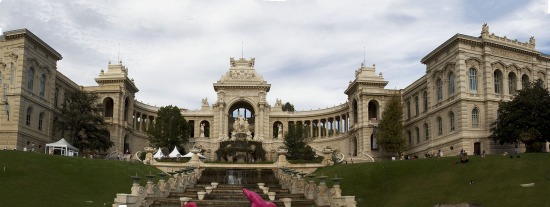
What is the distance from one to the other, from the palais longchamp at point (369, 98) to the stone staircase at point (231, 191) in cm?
2261

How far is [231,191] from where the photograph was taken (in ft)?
157

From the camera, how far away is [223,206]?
38.2 meters

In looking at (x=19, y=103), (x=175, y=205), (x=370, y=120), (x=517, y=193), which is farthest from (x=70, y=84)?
(x=517, y=193)

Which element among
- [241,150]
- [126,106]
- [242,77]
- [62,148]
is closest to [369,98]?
[241,150]

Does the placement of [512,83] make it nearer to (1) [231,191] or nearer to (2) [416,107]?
(2) [416,107]

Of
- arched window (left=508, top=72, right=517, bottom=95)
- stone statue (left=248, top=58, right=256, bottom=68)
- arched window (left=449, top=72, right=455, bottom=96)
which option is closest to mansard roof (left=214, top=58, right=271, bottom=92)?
stone statue (left=248, top=58, right=256, bottom=68)

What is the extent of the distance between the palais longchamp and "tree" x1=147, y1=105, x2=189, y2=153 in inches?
219

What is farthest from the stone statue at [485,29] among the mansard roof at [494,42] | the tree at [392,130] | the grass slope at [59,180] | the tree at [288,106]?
the tree at [288,106]

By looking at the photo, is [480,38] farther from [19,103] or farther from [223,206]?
[19,103]

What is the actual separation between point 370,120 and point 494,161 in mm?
43639

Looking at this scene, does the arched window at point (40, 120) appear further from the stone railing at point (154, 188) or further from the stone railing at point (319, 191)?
the stone railing at point (319, 191)

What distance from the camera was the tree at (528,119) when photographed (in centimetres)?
5825

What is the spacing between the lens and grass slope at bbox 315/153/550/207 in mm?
37969

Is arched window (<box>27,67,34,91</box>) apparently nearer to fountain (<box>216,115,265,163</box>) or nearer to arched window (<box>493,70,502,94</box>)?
fountain (<box>216,115,265,163</box>)
